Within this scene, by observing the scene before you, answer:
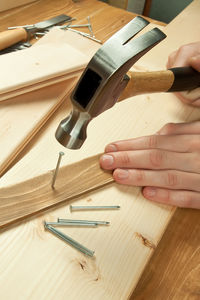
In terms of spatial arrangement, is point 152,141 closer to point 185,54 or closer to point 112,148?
point 112,148

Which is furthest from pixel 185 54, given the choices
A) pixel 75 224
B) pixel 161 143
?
pixel 75 224

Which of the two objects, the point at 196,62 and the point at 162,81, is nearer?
the point at 162,81

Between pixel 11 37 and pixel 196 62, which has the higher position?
pixel 196 62

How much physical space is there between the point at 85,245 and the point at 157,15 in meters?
2.69

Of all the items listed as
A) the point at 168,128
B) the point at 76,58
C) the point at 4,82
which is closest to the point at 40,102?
the point at 4,82

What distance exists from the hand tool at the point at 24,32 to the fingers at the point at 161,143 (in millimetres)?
790

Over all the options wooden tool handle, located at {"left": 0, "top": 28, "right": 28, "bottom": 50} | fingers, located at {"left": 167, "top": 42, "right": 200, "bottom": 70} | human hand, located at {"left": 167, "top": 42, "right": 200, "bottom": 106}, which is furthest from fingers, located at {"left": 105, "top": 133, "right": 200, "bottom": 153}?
wooden tool handle, located at {"left": 0, "top": 28, "right": 28, "bottom": 50}

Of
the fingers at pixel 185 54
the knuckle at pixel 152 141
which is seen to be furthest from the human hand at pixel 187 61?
the knuckle at pixel 152 141

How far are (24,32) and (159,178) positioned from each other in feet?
3.37

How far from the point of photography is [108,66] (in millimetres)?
566

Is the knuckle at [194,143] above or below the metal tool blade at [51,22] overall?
below

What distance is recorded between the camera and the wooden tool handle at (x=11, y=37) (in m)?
1.31

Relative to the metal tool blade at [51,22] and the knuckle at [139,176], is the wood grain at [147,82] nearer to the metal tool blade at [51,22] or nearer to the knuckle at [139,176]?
the knuckle at [139,176]

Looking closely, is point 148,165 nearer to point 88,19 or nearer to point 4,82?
point 4,82
